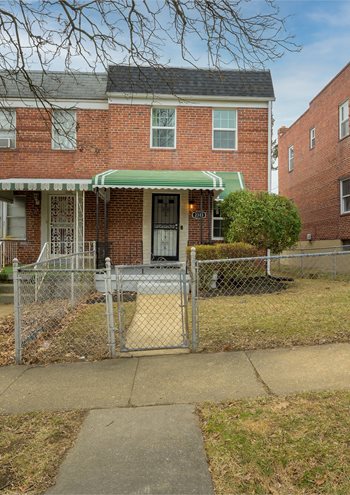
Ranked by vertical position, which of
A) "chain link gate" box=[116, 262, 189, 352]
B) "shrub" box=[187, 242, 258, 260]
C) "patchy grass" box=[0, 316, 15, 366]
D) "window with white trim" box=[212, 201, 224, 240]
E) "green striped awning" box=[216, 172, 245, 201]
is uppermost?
"green striped awning" box=[216, 172, 245, 201]

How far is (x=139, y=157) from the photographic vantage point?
517 inches

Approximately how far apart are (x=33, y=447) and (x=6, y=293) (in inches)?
313

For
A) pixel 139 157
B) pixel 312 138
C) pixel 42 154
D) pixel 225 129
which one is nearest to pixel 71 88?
pixel 42 154

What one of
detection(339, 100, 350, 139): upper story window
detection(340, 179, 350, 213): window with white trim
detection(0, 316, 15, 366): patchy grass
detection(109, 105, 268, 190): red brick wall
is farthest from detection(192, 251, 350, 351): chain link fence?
detection(339, 100, 350, 139): upper story window

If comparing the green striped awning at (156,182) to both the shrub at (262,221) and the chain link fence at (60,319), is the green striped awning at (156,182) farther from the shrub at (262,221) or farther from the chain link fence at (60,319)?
the chain link fence at (60,319)

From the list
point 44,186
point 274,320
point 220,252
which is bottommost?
point 274,320

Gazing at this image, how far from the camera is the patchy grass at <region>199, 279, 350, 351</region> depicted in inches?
218

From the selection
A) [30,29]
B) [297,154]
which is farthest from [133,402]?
[297,154]

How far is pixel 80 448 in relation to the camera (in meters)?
2.99

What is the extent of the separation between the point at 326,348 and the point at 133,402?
2670 millimetres

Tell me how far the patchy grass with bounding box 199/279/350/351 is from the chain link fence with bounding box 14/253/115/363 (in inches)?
61.9

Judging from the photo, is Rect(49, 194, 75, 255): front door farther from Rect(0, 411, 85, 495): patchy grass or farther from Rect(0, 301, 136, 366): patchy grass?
Rect(0, 411, 85, 495): patchy grass

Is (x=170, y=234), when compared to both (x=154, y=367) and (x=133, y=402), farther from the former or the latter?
(x=133, y=402)

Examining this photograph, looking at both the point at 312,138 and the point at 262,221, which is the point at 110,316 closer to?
the point at 262,221
